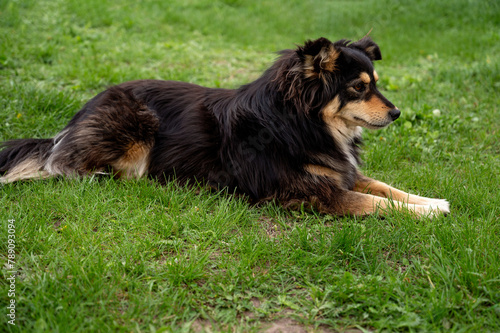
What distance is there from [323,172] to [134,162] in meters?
1.78

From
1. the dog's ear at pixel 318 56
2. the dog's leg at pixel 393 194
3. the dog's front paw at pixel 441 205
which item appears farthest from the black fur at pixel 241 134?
A: the dog's front paw at pixel 441 205

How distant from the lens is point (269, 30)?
10.2 meters

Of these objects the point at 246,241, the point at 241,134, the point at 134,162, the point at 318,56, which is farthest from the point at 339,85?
the point at 134,162

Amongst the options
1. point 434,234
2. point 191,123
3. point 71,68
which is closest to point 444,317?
point 434,234

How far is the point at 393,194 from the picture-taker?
3756 millimetres

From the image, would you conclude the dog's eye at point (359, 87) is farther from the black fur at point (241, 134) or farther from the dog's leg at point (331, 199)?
the dog's leg at point (331, 199)

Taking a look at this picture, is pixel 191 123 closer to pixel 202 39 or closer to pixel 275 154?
pixel 275 154

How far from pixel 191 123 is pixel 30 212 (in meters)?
1.53

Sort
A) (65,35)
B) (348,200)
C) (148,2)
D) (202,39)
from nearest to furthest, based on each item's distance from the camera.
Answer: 1. (348,200)
2. (65,35)
3. (202,39)
4. (148,2)

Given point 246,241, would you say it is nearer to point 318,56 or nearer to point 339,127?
point 339,127

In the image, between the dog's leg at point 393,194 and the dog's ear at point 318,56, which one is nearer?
the dog's ear at point 318,56

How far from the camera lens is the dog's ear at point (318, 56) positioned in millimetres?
3293

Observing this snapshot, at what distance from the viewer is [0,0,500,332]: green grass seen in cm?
236

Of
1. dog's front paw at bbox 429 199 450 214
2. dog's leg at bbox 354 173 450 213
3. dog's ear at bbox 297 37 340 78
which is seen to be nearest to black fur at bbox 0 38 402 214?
dog's ear at bbox 297 37 340 78
